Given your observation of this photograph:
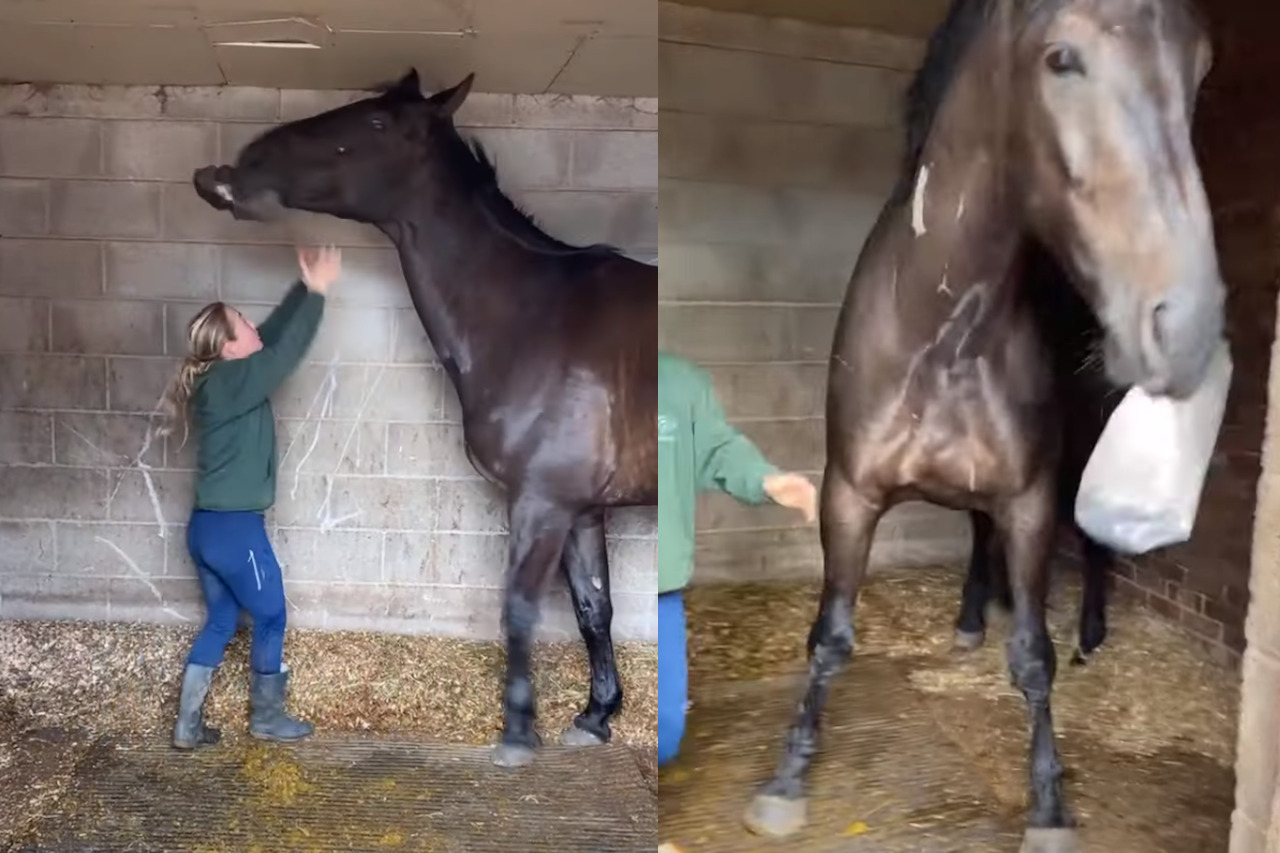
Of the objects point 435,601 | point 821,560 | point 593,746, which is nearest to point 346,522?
point 435,601

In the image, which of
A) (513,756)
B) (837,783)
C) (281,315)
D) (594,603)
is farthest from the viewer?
(281,315)

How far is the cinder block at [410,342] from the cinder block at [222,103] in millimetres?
430

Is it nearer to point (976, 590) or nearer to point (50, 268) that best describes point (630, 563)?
point (976, 590)

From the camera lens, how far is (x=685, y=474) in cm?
85

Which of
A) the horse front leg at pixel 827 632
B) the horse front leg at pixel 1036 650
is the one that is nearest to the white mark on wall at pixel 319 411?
the horse front leg at pixel 827 632

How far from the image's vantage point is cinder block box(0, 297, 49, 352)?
1.93 metres

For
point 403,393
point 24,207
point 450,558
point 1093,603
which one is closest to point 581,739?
point 450,558

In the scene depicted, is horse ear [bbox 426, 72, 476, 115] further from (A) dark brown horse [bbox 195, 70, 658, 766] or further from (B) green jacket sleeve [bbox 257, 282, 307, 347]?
(B) green jacket sleeve [bbox 257, 282, 307, 347]

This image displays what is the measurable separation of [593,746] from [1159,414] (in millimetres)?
1159

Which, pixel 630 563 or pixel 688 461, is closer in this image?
pixel 688 461

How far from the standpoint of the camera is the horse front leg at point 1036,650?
104 centimetres

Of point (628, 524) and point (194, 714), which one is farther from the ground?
point (628, 524)

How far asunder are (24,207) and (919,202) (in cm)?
172

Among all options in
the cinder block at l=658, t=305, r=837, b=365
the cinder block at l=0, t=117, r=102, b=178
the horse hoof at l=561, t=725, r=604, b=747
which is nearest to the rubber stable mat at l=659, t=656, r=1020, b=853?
the cinder block at l=658, t=305, r=837, b=365
